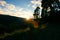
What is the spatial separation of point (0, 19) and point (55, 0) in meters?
23.9

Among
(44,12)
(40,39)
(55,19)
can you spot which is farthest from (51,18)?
(40,39)

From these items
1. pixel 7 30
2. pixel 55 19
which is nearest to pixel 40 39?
pixel 7 30

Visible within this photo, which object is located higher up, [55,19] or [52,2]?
[52,2]

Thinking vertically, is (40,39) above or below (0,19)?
below

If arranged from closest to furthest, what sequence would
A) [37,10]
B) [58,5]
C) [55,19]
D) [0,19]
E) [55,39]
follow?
[55,39] → [0,19] → [55,19] → [58,5] → [37,10]

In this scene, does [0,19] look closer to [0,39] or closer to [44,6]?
[0,39]

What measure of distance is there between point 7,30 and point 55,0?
86.8 feet

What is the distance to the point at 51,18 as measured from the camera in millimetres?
34750

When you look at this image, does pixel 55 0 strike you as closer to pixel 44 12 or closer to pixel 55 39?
pixel 44 12

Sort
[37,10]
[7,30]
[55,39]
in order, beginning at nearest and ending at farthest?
1. [55,39]
2. [7,30]
3. [37,10]

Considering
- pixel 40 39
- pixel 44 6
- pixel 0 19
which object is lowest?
pixel 40 39

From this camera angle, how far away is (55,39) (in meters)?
17.1

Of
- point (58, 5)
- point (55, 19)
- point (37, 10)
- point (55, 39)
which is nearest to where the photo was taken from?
point (55, 39)

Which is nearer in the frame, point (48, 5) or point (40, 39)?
point (40, 39)
